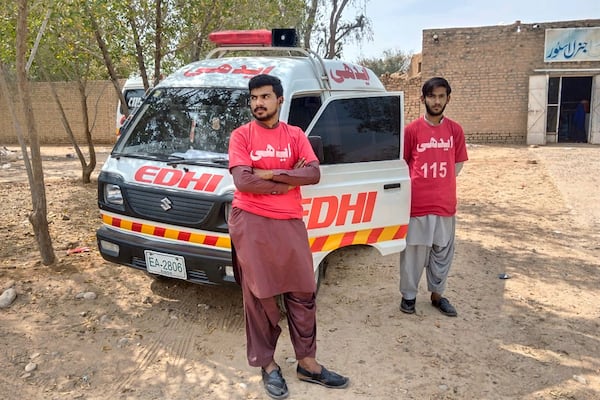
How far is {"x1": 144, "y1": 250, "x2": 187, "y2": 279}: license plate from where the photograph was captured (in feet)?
12.5

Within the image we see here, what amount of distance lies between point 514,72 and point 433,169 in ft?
49.0

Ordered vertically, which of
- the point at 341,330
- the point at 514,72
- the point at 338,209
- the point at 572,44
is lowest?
the point at 341,330

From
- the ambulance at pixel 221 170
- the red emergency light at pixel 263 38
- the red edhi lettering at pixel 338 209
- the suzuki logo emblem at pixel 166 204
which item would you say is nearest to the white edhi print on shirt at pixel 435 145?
the ambulance at pixel 221 170

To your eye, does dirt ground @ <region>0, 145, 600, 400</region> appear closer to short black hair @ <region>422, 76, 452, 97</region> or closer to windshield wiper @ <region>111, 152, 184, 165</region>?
windshield wiper @ <region>111, 152, 184, 165</region>

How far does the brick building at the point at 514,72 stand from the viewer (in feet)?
55.2

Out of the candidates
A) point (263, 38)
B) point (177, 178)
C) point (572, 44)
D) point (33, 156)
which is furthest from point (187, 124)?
point (572, 44)

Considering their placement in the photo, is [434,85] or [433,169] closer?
[434,85]

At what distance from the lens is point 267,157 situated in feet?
9.96

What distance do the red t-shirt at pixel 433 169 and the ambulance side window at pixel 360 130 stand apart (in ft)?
1.06

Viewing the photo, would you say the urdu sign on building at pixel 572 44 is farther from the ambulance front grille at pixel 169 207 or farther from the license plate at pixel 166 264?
the license plate at pixel 166 264

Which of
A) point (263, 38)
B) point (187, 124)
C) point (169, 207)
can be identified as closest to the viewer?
point (169, 207)

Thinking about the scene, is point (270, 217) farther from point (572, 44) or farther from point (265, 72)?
point (572, 44)

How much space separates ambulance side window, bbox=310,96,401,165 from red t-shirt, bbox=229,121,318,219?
40.8 inches

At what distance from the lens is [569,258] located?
5793 millimetres
